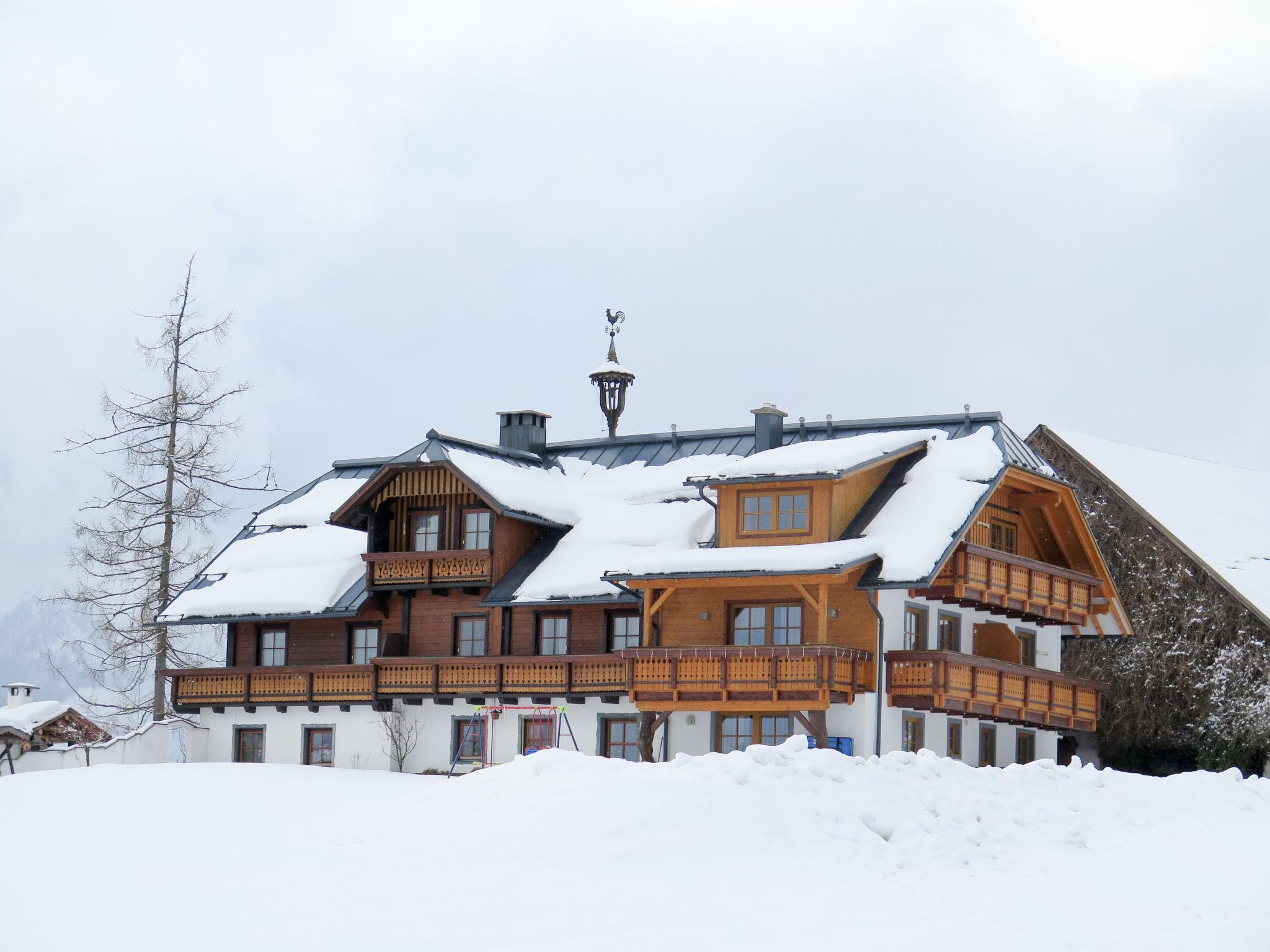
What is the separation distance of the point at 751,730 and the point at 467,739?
6.74m

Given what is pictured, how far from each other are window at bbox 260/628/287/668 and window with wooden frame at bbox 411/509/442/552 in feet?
13.5

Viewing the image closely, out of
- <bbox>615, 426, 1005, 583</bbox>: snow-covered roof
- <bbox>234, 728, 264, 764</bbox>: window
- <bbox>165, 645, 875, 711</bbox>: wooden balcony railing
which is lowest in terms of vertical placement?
<bbox>234, 728, 264, 764</bbox>: window

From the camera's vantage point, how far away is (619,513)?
39.3 metres

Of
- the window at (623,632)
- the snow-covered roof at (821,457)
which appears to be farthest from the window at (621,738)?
the snow-covered roof at (821,457)

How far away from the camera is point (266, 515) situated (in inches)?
1769

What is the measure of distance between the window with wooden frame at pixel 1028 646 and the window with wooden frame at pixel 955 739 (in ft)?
9.96

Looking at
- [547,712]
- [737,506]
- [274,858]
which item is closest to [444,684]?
[547,712]

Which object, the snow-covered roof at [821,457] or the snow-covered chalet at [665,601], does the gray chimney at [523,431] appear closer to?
the snow-covered chalet at [665,601]

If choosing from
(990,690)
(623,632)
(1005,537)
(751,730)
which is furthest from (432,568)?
(1005,537)

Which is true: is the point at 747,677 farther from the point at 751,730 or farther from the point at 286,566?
the point at 286,566

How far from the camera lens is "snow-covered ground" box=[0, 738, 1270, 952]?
17.3 metres

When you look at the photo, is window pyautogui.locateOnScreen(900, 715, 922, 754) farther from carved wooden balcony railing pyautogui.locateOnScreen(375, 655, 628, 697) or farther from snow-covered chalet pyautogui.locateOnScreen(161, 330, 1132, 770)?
carved wooden balcony railing pyautogui.locateOnScreen(375, 655, 628, 697)

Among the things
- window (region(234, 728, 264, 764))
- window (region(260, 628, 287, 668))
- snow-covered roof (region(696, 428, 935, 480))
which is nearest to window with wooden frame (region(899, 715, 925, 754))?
snow-covered roof (region(696, 428, 935, 480))

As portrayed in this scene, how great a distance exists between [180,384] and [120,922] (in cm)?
3305
